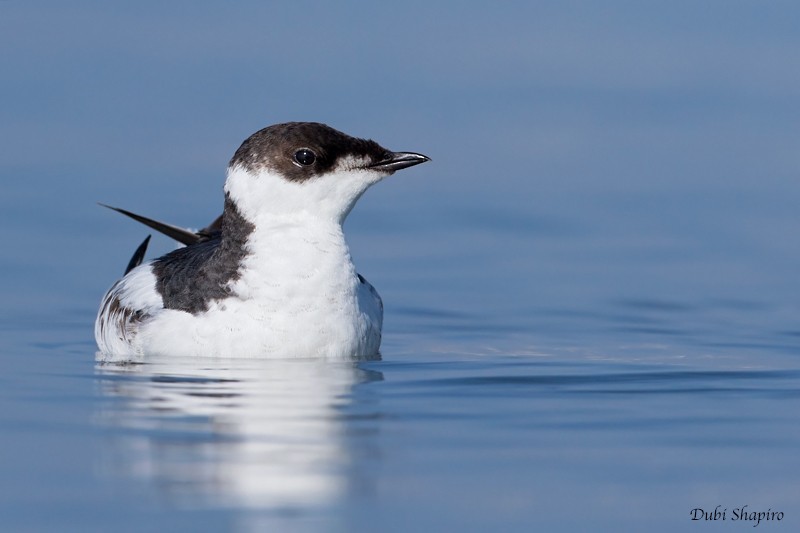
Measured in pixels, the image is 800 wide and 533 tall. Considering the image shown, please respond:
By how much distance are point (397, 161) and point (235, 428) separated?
9.69 feet

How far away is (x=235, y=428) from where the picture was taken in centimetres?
908

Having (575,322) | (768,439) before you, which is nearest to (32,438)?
(768,439)

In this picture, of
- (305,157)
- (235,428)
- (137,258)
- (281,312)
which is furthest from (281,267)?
(137,258)

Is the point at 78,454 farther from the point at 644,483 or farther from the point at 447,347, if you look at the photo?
the point at 447,347

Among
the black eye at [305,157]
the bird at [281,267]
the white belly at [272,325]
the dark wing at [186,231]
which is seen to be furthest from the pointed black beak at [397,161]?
the dark wing at [186,231]

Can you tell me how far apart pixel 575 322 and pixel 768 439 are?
467cm

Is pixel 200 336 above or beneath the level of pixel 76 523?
above

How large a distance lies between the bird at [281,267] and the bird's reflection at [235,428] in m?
0.18

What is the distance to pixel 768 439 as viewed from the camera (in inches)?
358

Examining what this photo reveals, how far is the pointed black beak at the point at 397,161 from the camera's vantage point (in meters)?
11.4

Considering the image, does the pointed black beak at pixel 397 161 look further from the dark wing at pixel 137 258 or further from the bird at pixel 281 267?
the dark wing at pixel 137 258

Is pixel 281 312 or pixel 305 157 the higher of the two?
pixel 305 157

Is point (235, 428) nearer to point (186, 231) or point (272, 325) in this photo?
point (272, 325)

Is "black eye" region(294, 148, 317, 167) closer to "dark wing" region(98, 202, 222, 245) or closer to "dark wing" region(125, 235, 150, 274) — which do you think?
"dark wing" region(98, 202, 222, 245)
